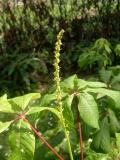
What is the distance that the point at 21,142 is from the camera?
143 cm

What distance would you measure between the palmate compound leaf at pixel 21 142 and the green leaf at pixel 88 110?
28 cm

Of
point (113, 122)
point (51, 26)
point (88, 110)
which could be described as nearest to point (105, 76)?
point (113, 122)

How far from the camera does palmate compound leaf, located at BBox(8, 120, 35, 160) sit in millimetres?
1427

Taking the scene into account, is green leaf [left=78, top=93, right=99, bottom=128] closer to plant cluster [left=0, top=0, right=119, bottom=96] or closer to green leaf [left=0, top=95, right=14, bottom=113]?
green leaf [left=0, top=95, right=14, bottom=113]

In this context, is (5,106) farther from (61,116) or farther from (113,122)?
(113,122)

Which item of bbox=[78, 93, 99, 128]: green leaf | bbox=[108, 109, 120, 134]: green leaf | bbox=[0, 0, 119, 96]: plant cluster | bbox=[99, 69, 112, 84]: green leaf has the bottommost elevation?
bbox=[0, 0, 119, 96]: plant cluster

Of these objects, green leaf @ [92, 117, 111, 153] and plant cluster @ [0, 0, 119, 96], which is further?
plant cluster @ [0, 0, 119, 96]

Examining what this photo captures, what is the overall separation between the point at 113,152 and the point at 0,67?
10.5 feet

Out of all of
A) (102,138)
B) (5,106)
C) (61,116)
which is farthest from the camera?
(102,138)

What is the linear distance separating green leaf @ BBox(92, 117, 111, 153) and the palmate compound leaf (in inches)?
26.1

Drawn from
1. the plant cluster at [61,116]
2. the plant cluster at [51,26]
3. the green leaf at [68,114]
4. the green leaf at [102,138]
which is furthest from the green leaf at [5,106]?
the plant cluster at [51,26]

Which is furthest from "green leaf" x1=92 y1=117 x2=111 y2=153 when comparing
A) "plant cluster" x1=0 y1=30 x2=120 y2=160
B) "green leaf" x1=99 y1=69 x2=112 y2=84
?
"green leaf" x1=99 y1=69 x2=112 y2=84

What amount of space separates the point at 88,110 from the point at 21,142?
336 millimetres

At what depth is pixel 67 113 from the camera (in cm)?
157
